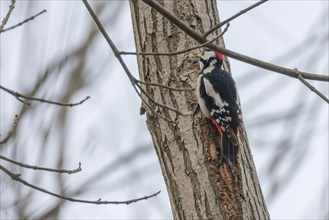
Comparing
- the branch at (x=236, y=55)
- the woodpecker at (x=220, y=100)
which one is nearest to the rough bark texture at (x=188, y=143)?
the woodpecker at (x=220, y=100)

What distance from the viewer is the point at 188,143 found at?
6.95 ft

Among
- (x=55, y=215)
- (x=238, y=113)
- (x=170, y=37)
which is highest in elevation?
(x=170, y=37)

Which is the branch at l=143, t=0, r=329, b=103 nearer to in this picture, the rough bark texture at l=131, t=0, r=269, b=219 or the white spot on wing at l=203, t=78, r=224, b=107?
the rough bark texture at l=131, t=0, r=269, b=219

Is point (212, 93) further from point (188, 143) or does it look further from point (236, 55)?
point (236, 55)

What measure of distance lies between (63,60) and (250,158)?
1.14m

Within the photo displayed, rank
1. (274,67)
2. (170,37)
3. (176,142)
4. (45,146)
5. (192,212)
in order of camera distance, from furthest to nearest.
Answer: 1. (45,146)
2. (170,37)
3. (176,142)
4. (192,212)
5. (274,67)

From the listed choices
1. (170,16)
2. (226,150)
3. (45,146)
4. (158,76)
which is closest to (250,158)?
(226,150)

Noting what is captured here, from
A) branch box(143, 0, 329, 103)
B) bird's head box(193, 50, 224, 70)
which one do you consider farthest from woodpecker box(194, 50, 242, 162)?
branch box(143, 0, 329, 103)

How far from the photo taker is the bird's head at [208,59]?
7.72ft

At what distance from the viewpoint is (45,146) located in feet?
8.65

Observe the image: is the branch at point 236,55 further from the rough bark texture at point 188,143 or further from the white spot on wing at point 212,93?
the white spot on wing at point 212,93

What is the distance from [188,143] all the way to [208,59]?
1.54 ft

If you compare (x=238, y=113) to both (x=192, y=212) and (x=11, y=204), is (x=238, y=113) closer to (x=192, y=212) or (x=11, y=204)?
(x=192, y=212)

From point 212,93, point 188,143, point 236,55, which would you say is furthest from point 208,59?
point 236,55
